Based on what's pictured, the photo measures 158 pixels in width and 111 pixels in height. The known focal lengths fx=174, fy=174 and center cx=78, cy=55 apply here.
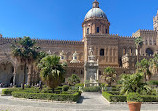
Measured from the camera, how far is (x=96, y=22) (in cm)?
5019


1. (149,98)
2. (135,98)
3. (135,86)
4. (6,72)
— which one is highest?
(6,72)

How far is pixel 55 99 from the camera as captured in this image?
14.6 m

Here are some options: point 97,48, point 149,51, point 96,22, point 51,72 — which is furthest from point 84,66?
point 149,51

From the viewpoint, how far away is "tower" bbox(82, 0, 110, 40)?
5028 cm

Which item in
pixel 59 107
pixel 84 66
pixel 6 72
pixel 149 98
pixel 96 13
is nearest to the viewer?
pixel 59 107

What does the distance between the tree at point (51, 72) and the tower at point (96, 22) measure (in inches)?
1321

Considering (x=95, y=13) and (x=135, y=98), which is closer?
(x=135, y=98)

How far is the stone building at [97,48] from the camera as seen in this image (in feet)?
138

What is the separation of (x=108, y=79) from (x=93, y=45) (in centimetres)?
1836

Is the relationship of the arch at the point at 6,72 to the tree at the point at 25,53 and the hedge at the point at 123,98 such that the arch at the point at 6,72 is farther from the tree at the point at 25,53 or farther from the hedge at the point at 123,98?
the hedge at the point at 123,98

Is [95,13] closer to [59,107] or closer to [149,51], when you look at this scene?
[149,51]

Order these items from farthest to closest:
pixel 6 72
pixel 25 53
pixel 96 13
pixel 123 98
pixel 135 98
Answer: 1. pixel 96 13
2. pixel 6 72
3. pixel 25 53
4. pixel 123 98
5. pixel 135 98

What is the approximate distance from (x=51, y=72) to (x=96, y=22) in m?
35.7

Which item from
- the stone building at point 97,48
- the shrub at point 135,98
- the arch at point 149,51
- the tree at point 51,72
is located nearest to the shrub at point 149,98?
the shrub at point 135,98
